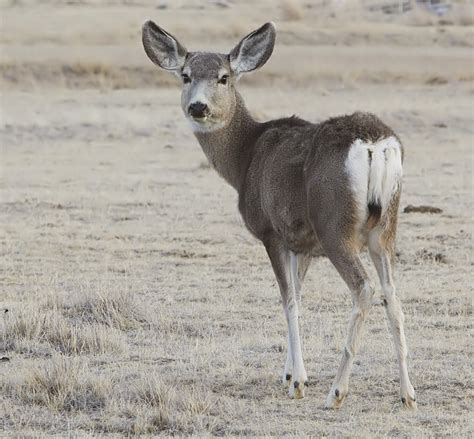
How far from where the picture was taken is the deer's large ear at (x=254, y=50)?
32.2 ft

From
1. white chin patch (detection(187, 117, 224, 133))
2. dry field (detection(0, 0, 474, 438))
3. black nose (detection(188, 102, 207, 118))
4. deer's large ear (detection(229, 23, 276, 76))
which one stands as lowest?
dry field (detection(0, 0, 474, 438))

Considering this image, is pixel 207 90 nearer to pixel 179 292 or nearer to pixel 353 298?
pixel 353 298

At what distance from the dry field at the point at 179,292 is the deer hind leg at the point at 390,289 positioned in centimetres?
16

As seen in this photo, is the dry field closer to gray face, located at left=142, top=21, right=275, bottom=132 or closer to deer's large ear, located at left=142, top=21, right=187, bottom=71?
gray face, located at left=142, top=21, right=275, bottom=132

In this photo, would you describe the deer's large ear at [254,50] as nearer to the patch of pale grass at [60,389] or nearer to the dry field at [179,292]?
the dry field at [179,292]

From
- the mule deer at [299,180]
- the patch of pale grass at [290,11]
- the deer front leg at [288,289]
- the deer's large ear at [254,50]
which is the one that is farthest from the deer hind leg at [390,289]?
the patch of pale grass at [290,11]

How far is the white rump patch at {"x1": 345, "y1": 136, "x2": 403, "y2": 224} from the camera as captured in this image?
7.76 metres

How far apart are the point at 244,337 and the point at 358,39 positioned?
43104mm

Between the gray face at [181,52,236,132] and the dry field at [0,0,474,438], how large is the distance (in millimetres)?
1859

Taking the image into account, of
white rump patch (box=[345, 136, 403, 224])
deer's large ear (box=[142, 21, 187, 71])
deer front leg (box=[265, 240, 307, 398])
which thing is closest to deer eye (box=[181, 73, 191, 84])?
deer's large ear (box=[142, 21, 187, 71])

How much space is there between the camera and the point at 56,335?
995 cm

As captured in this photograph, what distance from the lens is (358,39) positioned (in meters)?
52.1

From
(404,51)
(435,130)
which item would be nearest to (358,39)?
(404,51)

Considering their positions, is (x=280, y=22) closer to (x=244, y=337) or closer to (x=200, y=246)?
(x=200, y=246)
